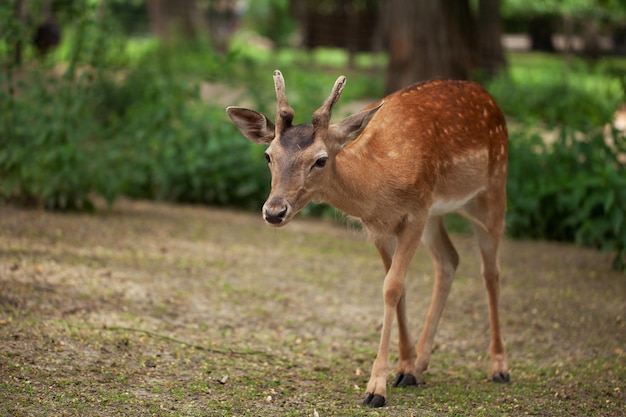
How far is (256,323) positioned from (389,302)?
162cm

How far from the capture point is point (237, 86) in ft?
37.4

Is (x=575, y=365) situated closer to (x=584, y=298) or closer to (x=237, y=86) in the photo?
(x=584, y=298)

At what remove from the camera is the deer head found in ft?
15.7

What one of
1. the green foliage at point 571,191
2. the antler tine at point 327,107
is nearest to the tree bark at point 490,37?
the green foliage at point 571,191

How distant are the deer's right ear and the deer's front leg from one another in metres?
0.94

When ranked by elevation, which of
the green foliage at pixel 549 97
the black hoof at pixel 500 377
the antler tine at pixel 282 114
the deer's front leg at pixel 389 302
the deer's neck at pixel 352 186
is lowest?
the black hoof at pixel 500 377

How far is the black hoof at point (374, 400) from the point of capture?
5043mm

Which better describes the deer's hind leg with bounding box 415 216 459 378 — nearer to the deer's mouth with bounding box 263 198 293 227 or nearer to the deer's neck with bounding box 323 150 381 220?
the deer's neck with bounding box 323 150 381 220

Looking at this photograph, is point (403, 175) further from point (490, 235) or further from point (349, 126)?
point (490, 235)

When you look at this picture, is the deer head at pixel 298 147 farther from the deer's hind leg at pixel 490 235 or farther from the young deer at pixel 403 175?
the deer's hind leg at pixel 490 235

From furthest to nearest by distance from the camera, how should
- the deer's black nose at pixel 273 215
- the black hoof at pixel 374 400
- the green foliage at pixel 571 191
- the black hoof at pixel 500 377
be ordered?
the green foliage at pixel 571 191 → the black hoof at pixel 500 377 → the black hoof at pixel 374 400 → the deer's black nose at pixel 273 215

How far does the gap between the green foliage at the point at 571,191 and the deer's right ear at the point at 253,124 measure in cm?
372

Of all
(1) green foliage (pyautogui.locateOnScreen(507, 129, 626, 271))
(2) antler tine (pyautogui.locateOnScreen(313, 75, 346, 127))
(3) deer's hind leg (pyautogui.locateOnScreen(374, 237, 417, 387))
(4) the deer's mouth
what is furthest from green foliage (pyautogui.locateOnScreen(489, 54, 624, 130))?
(4) the deer's mouth

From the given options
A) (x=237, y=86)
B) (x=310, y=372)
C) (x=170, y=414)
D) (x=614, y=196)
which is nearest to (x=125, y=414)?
(x=170, y=414)
